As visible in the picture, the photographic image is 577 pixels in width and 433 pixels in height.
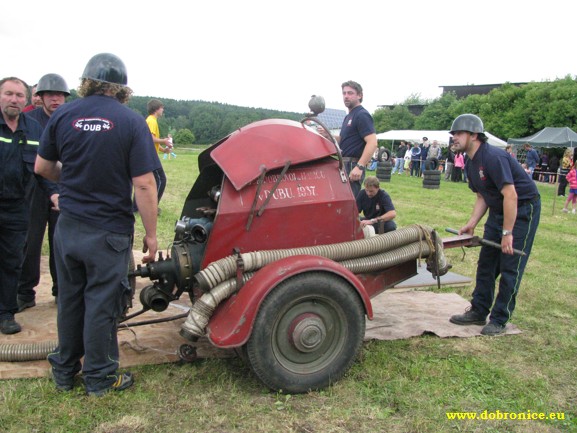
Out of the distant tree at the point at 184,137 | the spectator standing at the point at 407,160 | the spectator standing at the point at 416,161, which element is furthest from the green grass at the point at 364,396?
the distant tree at the point at 184,137

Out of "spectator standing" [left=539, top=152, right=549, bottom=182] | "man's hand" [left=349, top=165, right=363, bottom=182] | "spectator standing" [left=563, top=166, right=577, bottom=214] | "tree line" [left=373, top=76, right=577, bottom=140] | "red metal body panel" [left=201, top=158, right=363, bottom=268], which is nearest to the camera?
"red metal body panel" [left=201, top=158, right=363, bottom=268]

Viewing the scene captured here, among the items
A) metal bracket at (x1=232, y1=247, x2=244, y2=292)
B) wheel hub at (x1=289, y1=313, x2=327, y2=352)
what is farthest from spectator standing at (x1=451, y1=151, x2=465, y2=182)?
metal bracket at (x1=232, y1=247, x2=244, y2=292)

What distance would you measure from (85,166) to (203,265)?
36.8 inches

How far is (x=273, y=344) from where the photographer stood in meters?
3.12

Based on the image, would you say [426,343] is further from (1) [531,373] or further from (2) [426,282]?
(2) [426,282]

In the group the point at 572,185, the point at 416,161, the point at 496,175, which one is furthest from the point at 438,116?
the point at 496,175

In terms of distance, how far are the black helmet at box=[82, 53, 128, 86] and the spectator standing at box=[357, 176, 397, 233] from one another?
356 centimetres

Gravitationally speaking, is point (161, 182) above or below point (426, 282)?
above

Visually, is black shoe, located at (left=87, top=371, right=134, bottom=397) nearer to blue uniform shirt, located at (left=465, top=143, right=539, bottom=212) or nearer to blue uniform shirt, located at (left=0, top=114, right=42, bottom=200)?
blue uniform shirt, located at (left=0, top=114, right=42, bottom=200)

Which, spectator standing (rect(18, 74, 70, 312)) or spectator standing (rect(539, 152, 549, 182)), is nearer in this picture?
spectator standing (rect(18, 74, 70, 312))

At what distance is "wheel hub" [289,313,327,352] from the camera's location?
3125mm

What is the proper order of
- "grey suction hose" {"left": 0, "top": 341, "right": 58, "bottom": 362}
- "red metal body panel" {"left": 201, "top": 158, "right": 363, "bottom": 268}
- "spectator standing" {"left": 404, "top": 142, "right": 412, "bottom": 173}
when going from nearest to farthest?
"red metal body panel" {"left": 201, "top": 158, "right": 363, "bottom": 268} → "grey suction hose" {"left": 0, "top": 341, "right": 58, "bottom": 362} → "spectator standing" {"left": 404, "top": 142, "right": 412, "bottom": 173}

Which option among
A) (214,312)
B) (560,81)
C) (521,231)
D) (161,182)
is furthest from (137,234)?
(560,81)

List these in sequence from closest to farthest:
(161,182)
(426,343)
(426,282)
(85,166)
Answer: (85,166)
(426,343)
(426,282)
(161,182)
